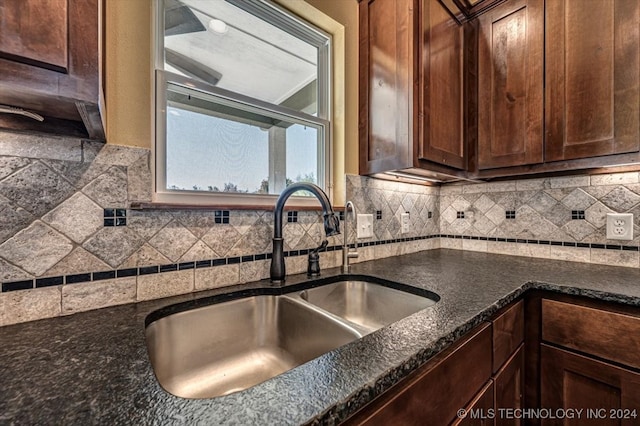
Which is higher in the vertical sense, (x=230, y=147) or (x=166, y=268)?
(x=230, y=147)

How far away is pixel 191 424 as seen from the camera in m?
0.32

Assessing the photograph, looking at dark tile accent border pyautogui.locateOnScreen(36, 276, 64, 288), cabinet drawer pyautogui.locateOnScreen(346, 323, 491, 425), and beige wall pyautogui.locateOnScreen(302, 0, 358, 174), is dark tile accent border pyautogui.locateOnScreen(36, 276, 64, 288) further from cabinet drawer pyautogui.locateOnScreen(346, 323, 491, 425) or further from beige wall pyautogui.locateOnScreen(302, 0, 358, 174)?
beige wall pyautogui.locateOnScreen(302, 0, 358, 174)

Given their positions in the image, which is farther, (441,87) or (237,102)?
(441,87)

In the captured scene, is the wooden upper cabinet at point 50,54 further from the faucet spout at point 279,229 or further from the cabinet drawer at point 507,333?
the cabinet drawer at point 507,333

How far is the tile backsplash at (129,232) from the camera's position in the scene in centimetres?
63

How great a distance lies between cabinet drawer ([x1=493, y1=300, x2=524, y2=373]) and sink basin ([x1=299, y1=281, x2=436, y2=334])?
0.23m

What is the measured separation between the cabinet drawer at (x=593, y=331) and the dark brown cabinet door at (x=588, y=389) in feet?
0.11

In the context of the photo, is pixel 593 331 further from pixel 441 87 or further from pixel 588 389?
pixel 441 87

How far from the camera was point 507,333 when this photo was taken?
85 centimetres

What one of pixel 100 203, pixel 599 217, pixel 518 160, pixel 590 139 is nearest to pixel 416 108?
pixel 518 160

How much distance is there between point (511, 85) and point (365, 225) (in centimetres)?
98

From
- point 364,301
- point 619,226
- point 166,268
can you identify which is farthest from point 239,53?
point 619,226

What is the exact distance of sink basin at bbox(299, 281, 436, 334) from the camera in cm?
96

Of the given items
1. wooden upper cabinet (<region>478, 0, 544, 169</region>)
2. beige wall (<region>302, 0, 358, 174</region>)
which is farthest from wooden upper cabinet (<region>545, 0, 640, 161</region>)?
beige wall (<region>302, 0, 358, 174</region>)
